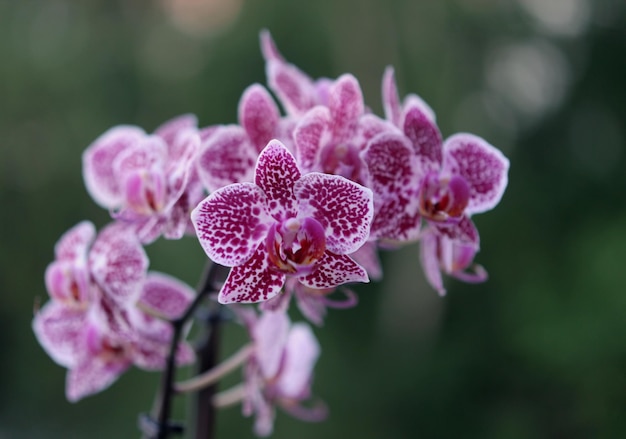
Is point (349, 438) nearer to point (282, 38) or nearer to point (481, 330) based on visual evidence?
point (481, 330)

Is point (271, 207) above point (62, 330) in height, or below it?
above

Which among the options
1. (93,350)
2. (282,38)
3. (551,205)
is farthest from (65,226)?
(93,350)

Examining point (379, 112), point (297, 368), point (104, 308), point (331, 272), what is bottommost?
point (379, 112)

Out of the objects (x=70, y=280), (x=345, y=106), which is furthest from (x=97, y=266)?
(x=345, y=106)

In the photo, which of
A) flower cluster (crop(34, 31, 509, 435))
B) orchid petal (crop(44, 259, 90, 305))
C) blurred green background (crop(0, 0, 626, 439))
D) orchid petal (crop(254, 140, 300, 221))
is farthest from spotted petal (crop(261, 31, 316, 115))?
blurred green background (crop(0, 0, 626, 439))

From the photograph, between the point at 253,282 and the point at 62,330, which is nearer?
the point at 253,282

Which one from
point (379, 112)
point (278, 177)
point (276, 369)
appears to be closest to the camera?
point (278, 177)

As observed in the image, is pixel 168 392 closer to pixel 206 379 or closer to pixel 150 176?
pixel 206 379
